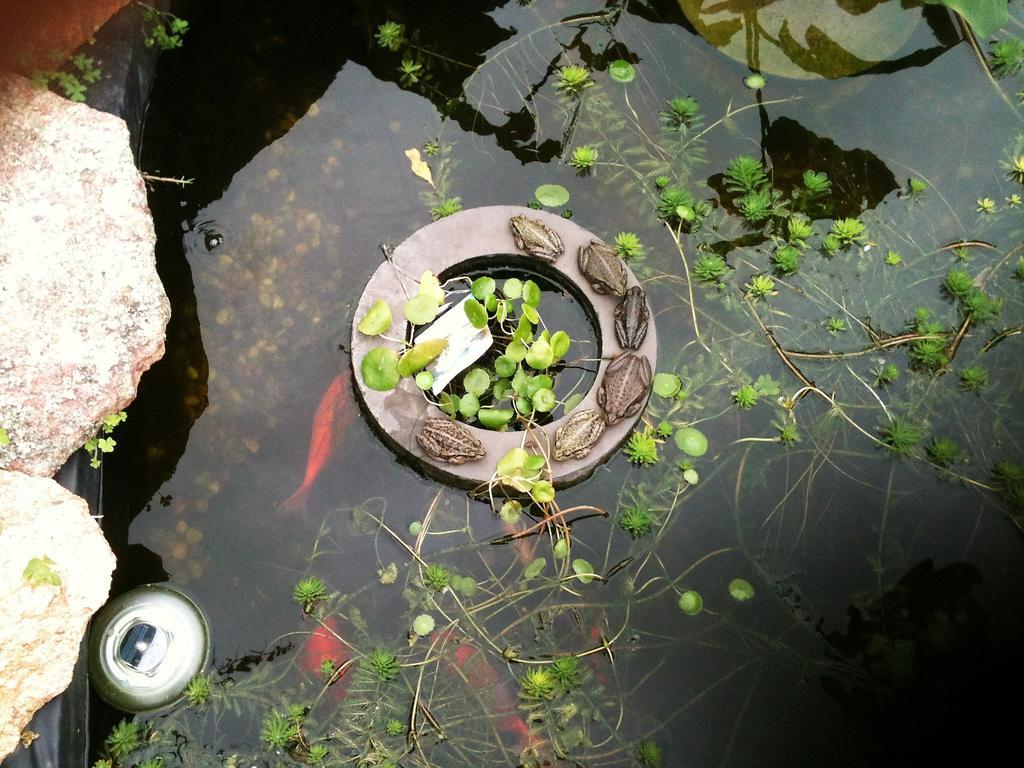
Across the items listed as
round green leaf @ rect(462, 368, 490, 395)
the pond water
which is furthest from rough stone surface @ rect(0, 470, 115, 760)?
round green leaf @ rect(462, 368, 490, 395)

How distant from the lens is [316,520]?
3605 millimetres

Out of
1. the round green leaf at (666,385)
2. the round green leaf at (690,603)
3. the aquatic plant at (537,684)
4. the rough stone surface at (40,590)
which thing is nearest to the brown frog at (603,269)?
the round green leaf at (666,385)

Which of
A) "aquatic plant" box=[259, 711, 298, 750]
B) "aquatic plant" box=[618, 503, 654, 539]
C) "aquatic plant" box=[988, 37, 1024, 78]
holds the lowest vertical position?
"aquatic plant" box=[259, 711, 298, 750]

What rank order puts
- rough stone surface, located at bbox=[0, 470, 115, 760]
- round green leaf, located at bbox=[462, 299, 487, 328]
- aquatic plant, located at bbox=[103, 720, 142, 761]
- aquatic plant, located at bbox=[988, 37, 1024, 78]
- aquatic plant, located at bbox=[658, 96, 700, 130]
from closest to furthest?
rough stone surface, located at bbox=[0, 470, 115, 760] → aquatic plant, located at bbox=[103, 720, 142, 761] → round green leaf, located at bbox=[462, 299, 487, 328] → aquatic plant, located at bbox=[658, 96, 700, 130] → aquatic plant, located at bbox=[988, 37, 1024, 78]

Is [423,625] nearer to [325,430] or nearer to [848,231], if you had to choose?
[325,430]

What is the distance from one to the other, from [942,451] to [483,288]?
93.5 inches

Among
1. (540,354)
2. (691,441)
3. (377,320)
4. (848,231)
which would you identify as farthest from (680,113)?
(377,320)

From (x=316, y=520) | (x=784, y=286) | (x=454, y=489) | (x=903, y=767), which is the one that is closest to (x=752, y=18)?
(x=784, y=286)

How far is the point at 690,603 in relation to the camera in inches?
139

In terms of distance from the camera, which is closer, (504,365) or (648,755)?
(648,755)

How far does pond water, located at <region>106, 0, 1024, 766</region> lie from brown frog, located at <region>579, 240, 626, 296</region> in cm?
41

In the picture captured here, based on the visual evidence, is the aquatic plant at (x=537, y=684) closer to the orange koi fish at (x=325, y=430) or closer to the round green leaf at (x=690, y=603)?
the round green leaf at (x=690, y=603)

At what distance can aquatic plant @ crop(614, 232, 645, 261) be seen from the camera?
3.87 meters

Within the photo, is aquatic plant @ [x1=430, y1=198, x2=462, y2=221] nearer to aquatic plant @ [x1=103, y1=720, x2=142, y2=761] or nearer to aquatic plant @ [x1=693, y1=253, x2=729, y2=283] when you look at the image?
aquatic plant @ [x1=693, y1=253, x2=729, y2=283]
